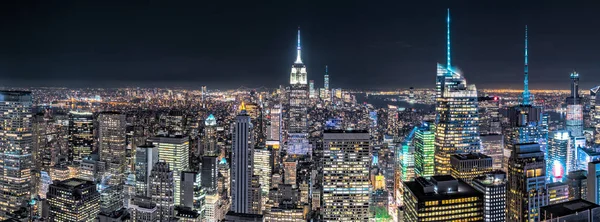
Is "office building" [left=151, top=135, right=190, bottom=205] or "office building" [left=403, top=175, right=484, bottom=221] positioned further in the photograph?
"office building" [left=151, top=135, right=190, bottom=205]

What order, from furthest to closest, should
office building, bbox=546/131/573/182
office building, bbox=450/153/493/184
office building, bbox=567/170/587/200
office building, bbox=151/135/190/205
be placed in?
1. office building, bbox=151/135/190/205
2. office building, bbox=546/131/573/182
3. office building, bbox=450/153/493/184
4. office building, bbox=567/170/587/200

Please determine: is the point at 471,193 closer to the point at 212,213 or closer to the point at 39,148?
the point at 212,213

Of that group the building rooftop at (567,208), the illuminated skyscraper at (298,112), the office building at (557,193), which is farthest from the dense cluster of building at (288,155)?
the building rooftop at (567,208)

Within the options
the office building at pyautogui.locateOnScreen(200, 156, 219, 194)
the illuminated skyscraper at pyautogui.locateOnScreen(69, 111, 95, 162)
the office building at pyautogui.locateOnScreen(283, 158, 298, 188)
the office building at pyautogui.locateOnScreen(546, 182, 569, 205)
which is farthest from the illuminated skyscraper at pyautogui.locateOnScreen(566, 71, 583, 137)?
the illuminated skyscraper at pyautogui.locateOnScreen(69, 111, 95, 162)

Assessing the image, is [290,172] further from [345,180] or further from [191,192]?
[345,180]

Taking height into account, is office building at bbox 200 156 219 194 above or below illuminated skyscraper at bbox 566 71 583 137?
below

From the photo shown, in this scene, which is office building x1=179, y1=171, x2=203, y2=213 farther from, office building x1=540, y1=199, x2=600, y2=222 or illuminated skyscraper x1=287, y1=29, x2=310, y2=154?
office building x1=540, y1=199, x2=600, y2=222

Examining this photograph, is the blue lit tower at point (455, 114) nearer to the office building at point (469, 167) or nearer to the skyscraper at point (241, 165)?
the office building at point (469, 167)
